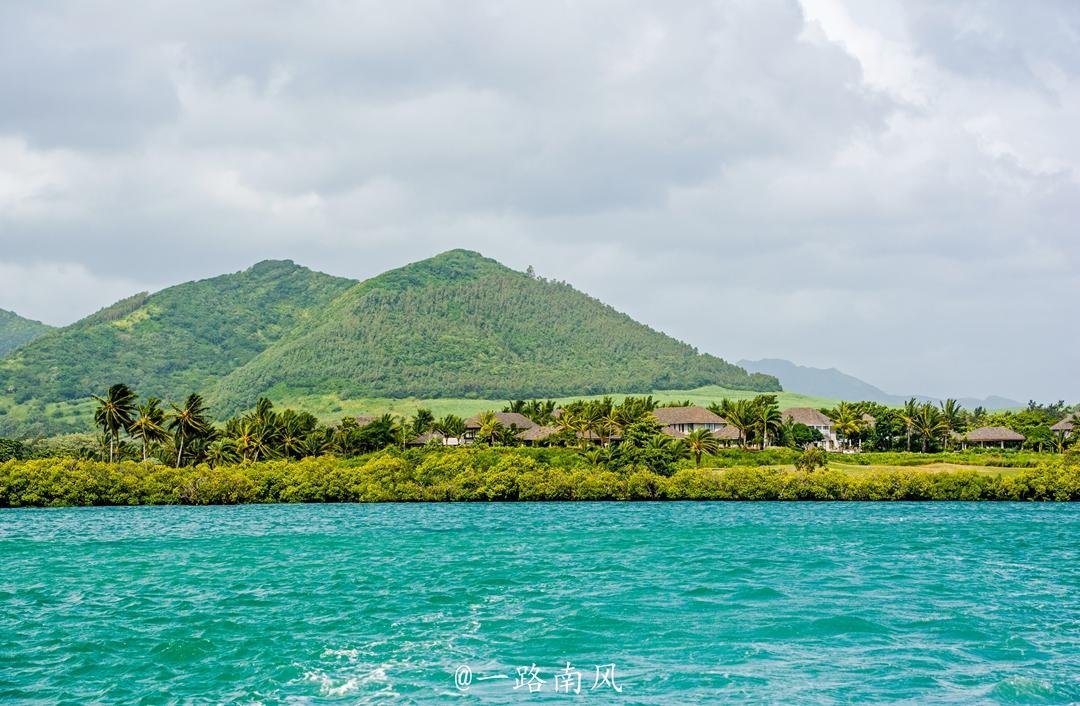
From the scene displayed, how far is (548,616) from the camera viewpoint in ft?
98.3

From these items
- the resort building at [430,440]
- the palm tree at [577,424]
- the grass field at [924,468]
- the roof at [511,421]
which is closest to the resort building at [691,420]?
the palm tree at [577,424]

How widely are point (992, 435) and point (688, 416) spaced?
144 ft

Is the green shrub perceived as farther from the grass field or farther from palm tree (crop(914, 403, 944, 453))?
palm tree (crop(914, 403, 944, 453))

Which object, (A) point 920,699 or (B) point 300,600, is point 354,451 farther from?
(A) point 920,699

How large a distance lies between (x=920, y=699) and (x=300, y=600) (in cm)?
2130

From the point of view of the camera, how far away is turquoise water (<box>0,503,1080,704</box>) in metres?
21.7

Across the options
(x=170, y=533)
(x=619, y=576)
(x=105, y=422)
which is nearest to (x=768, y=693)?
(x=619, y=576)

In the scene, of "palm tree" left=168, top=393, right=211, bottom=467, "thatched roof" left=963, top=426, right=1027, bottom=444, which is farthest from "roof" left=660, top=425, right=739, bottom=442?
"palm tree" left=168, top=393, right=211, bottom=467

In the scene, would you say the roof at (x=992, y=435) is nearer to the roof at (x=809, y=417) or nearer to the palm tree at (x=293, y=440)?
the roof at (x=809, y=417)

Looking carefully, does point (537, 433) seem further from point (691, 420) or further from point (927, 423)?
point (927, 423)

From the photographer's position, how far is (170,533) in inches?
2418

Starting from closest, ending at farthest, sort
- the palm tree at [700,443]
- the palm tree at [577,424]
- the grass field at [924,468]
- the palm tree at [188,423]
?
the grass field at [924,468] → the palm tree at [188,423] → the palm tree at [700,443] → the palm tree at [577,424]

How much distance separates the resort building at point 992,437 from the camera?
134 meters

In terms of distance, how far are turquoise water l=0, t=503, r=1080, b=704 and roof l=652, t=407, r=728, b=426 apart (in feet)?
309
